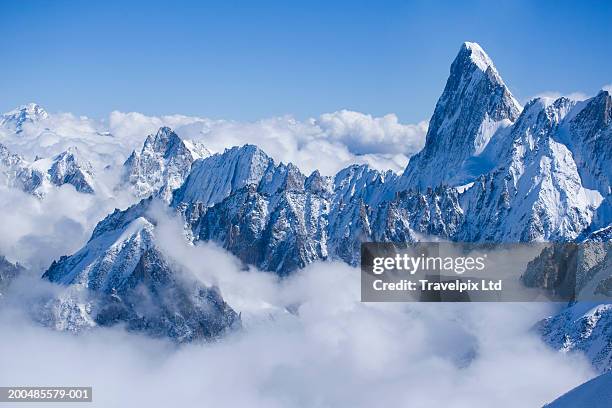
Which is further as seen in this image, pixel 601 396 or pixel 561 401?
pixel 561 401
